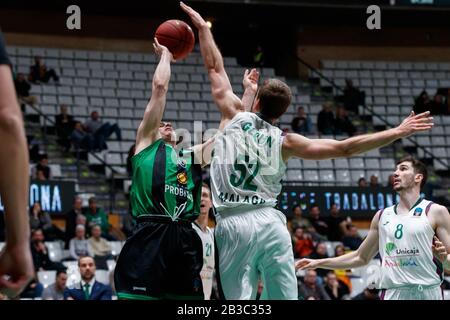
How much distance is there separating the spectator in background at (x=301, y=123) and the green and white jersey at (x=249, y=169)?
13052mm

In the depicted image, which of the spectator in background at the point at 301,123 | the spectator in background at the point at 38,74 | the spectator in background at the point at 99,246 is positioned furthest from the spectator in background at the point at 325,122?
the spectator in background at the point at 99,246

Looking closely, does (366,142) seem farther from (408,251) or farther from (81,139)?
(81,139)

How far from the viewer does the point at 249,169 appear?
6020mm

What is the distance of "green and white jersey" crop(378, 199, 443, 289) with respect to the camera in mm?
7578

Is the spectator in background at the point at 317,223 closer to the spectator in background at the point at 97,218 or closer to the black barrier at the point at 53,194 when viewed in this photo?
the spectator in background at the point at 97,218

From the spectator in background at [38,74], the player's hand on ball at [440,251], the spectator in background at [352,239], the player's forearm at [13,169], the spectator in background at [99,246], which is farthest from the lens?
the spectator in background at [38,74]

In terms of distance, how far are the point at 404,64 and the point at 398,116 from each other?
2.76 metres

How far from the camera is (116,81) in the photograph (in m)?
20.7

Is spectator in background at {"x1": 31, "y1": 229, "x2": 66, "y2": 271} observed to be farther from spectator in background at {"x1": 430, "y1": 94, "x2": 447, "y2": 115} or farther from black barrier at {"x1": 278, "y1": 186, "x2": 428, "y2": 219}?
spectator in background at {"x1": 430, "y1": 94, "x2": 447, "y2": 115}

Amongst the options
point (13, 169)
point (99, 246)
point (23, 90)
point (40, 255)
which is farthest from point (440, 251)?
point (23, 90)

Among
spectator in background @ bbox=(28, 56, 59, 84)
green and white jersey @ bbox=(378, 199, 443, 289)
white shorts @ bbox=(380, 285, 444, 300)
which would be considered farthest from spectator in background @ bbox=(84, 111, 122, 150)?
white shorts @ bbox=(380, 285, 444, 300)

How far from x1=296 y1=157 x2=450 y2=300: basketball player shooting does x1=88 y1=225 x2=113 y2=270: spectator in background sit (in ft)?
22.0

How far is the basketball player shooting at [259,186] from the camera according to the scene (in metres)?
5.83

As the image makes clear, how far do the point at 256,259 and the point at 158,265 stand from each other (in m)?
0.70
